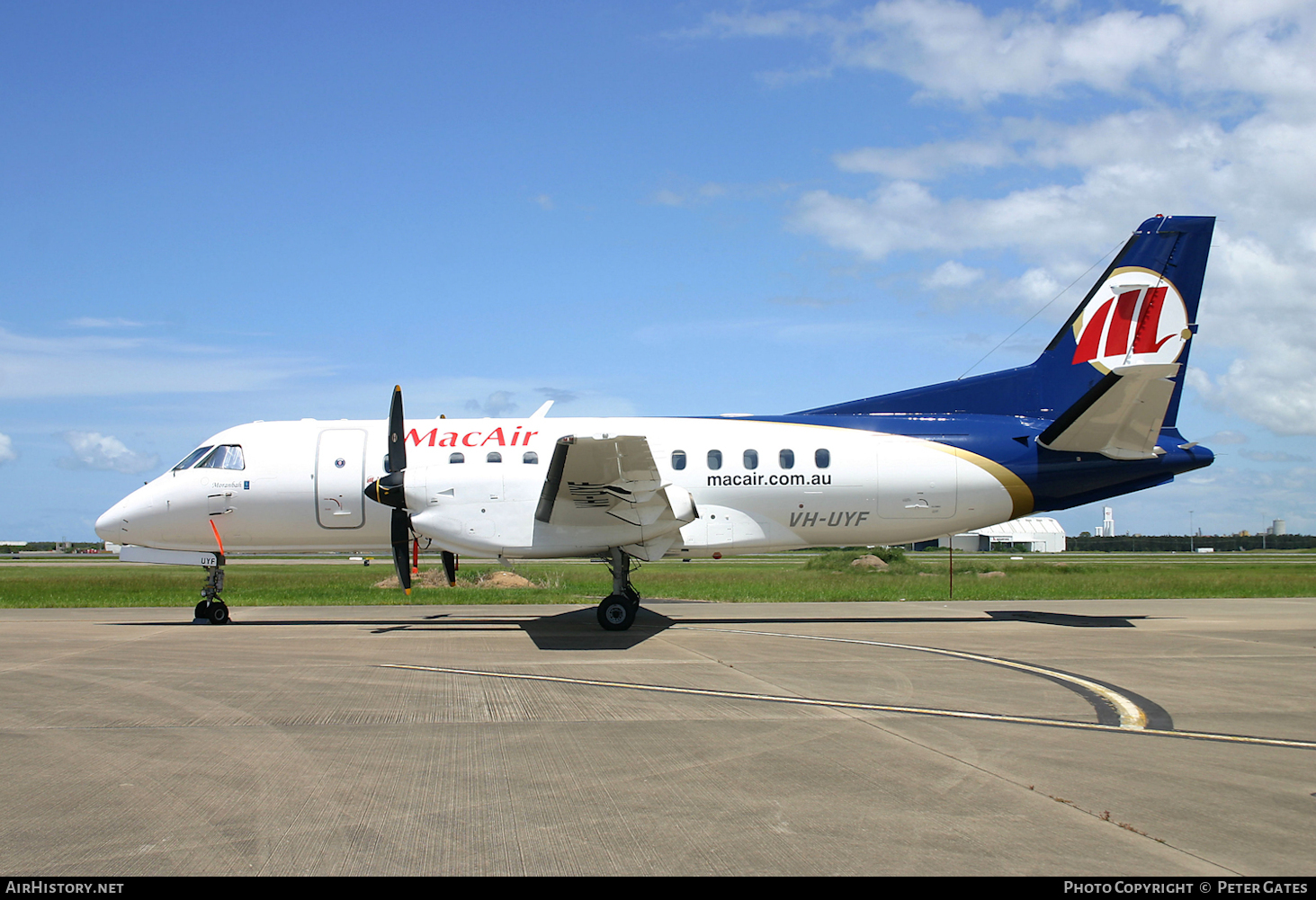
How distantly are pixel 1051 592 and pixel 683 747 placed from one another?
22537 mm

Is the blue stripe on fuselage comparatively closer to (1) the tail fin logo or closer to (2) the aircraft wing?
(1) the tail fin logo

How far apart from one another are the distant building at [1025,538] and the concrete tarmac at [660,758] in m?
75.4

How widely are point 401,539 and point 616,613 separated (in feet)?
13.4

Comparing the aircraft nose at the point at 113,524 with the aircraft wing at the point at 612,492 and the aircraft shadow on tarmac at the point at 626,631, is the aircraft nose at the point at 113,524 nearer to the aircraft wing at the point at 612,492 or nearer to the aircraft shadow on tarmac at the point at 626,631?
the aircraft shadow on tarmac at the point at 626,631

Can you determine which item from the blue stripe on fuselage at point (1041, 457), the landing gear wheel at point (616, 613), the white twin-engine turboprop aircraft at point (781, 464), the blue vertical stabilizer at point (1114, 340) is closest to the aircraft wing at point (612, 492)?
the white twin-engine turboprop aircraft at point (781, 464)

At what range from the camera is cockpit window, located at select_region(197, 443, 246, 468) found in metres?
17.9

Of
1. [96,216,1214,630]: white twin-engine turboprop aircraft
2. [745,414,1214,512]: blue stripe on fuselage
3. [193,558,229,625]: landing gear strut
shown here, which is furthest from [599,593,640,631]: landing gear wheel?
[193,558,229,625]: landing gear strut

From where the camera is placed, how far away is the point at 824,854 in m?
4.70

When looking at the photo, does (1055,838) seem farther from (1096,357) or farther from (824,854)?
(1096,357)

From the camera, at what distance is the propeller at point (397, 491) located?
53.4 ft

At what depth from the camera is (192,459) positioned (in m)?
18.2

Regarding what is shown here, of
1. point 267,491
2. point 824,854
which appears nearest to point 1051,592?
point 267,491

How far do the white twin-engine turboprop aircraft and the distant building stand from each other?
2738 inches

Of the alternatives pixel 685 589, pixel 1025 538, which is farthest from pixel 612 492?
pixel 1025 538
